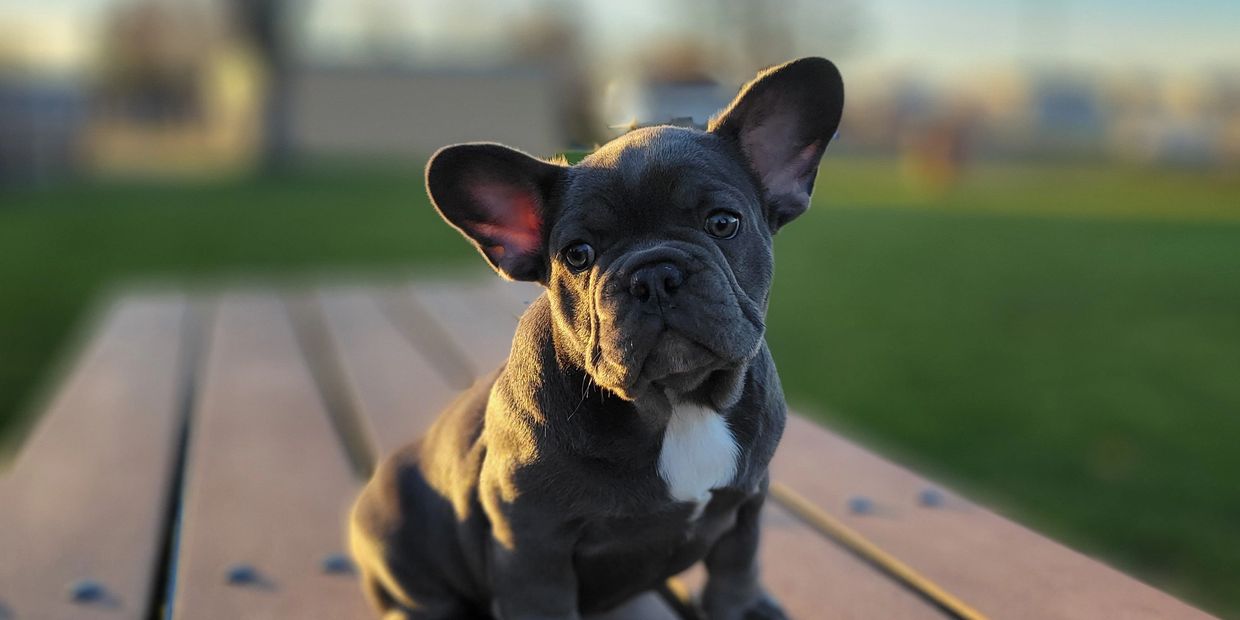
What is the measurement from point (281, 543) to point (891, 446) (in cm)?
312

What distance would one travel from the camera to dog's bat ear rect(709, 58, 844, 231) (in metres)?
1.59

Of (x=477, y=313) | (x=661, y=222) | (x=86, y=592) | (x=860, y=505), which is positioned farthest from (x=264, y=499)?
(x=477, y=313)

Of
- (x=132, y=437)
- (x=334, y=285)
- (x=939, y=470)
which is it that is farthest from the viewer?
(x=334, y=285)

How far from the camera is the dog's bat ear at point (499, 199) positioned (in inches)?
61.3

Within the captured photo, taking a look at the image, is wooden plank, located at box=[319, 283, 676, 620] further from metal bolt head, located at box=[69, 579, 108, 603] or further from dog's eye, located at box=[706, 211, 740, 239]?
Answer: dog's eye, located at box=[706, 211, 740, 239]

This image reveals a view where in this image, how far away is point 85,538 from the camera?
2.37 metres

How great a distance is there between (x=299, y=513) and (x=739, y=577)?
3.95ft

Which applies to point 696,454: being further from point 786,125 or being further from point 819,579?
point 819,579

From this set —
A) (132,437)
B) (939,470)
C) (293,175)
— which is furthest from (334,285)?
(293,175)

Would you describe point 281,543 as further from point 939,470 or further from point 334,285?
point 334,285

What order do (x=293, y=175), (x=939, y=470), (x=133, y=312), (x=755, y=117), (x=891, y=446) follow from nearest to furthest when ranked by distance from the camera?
(x=755, y=117), (x=939, y=470), (x=891, y=446), (x=133, y=312), (x=293, y=175)

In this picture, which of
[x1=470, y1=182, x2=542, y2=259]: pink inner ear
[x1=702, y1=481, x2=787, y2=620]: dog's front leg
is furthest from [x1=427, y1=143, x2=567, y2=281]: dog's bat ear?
[x1=702, y1=481, x2=787, y2=620]: dog's front leg

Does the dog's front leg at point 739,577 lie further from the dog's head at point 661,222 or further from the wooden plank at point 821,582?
the dog's head at point 661,222

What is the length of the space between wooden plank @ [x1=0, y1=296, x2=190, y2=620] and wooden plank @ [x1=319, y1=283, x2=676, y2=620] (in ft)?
1.93
